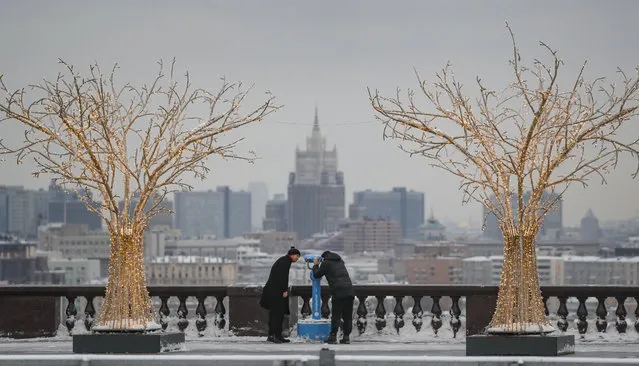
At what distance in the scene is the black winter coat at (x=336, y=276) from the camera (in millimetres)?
22531

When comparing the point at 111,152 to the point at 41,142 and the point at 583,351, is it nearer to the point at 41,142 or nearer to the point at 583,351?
the point at 41,142

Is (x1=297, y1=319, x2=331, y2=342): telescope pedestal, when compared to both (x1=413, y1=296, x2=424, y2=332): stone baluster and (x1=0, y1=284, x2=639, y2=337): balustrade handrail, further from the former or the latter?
(x1=413, y1=296, x2=424, y2=332): stone baluster

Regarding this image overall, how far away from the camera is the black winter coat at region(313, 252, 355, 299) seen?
2253cm

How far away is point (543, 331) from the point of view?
65.5ft

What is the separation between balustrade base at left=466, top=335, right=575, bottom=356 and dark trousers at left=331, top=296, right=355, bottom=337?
326cm

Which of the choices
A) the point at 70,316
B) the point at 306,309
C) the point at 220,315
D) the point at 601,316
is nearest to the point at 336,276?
the point at 306,309

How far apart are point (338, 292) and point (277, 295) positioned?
1020mm

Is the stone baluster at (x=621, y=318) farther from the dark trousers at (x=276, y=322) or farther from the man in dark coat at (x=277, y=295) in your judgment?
the dark trousers at (x=276, y=322)

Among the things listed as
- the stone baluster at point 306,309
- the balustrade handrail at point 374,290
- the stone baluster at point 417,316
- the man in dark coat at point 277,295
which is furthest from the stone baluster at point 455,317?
the man in dark coat at point 277,295

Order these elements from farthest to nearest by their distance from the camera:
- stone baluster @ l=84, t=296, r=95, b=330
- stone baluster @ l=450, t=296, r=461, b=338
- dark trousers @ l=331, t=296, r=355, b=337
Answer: stone baluster @ l=84, t=296, r=95, b=330, stone baluster @ l=450, t=296, r=461, b=338, dark trousers @ l=331, t=296, r=355, b=337

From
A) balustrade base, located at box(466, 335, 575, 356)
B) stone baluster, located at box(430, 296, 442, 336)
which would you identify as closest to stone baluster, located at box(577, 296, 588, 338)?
stone baluster, located at box(430, 296, 442, 336)

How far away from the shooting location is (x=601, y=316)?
23812mm

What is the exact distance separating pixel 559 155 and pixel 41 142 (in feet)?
24.7

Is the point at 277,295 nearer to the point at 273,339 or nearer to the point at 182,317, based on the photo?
the point at 273,339
